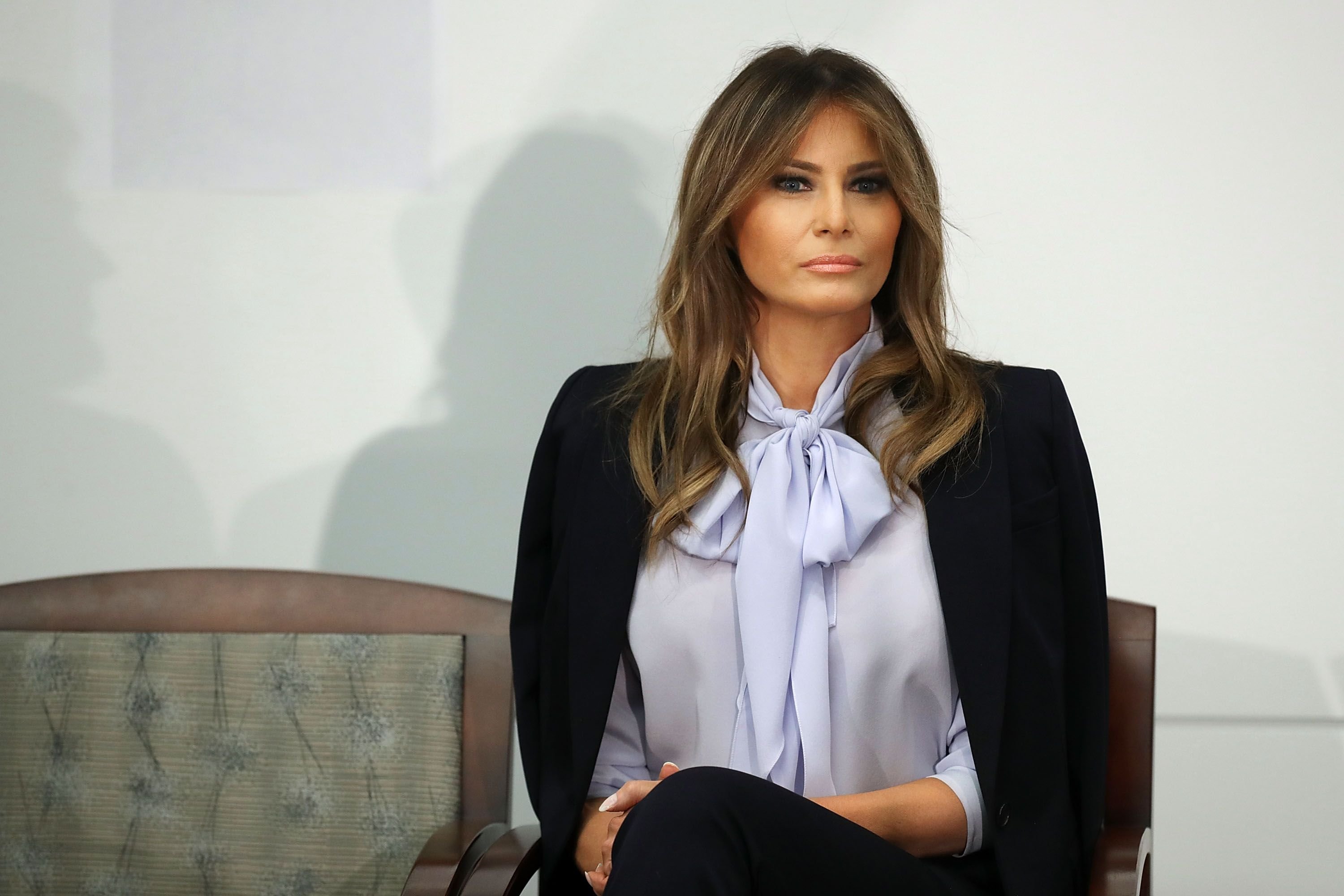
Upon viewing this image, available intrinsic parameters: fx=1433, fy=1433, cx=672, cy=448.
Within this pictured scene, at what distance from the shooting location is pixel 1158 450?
2648mm

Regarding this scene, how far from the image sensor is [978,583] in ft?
5.93

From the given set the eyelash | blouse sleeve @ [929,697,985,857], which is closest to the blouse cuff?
blouse sleeve @ [929,697,985,857]

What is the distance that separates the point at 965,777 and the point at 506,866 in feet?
1.91

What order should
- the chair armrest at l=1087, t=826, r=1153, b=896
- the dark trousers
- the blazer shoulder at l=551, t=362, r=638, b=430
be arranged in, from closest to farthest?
the dark trousers
the chair armrest at l=1087, t=826, r=1153, b=896
the blazer shoulder at l=551, t=362, r=638, b=430

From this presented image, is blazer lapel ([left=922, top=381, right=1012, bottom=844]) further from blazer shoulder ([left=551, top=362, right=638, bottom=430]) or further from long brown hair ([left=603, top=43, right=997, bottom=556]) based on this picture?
blazer shoulder ([left=551, top=362, right=638, bottom=430])

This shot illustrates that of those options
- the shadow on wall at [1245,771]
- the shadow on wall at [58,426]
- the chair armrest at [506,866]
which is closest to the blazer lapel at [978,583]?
the chair armrest at [506,866]

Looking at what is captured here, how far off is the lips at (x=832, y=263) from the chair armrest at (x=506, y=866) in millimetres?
831

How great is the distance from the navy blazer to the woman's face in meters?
0.26

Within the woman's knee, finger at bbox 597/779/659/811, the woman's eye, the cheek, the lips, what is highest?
the woman's eye

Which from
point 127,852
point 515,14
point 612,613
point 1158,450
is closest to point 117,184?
point 515,14

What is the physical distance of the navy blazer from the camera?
179 centimetres

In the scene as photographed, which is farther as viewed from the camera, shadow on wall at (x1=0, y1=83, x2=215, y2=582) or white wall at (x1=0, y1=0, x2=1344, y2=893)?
shadow on wall at (x1=0, y1=83, x2=215, y2=582)

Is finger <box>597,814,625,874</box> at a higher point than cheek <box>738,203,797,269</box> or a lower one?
lower

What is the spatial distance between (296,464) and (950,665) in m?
1.52
